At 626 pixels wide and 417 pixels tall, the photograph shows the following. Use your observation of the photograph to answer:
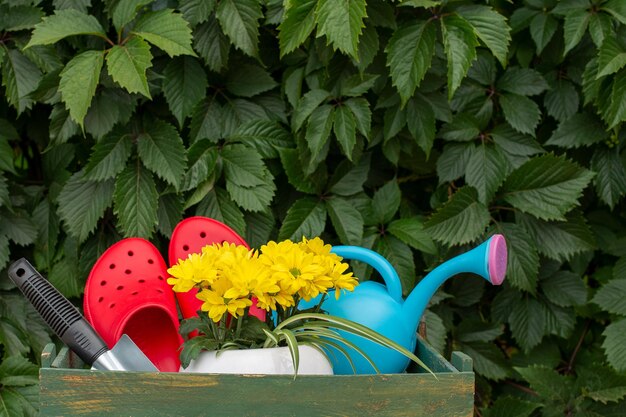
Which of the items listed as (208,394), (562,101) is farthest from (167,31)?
(562,101)

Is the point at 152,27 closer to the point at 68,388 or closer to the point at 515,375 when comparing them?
the point at 68,388

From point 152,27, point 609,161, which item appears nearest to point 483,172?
point 609,161

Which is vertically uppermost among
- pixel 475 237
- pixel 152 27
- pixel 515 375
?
pixel 152 27

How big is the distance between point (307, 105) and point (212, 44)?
7.5 inches

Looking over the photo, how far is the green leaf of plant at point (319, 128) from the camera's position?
1265 millimetres

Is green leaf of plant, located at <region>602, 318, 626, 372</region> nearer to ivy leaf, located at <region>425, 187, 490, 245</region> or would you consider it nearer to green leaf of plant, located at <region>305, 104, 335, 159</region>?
ivy leaf, located at <region>425, 187, 490, 245</region>

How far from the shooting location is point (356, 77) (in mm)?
1297

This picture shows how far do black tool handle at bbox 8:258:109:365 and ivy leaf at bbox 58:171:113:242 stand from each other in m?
0.39

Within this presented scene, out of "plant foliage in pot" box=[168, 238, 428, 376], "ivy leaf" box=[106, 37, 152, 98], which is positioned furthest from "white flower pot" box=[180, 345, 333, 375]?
"ivy leaf" box=[106, 37, 152, 98]

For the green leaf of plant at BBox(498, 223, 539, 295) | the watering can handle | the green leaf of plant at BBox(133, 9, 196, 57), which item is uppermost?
the green leaf of plant at BBox(133, 9, 196, 57)

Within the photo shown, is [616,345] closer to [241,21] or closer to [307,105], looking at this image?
[307,105]

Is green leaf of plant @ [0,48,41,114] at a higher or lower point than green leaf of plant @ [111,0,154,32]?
lower

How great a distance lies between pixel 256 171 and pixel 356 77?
23cm

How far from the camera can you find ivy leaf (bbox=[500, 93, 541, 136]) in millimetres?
1382
